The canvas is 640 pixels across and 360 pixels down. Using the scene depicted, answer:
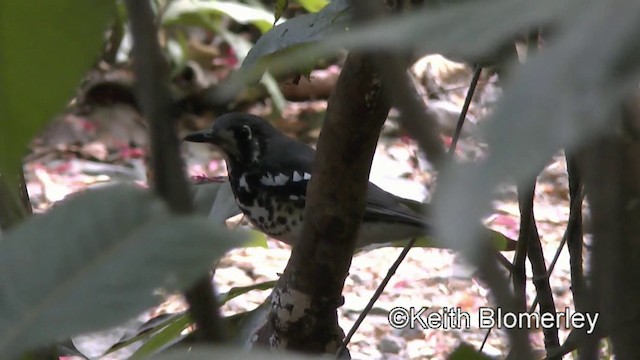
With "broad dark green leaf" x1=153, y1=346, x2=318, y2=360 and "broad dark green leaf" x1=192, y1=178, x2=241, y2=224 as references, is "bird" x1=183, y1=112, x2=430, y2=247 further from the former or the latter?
"broad dark green leaf" x1=153, y1=346, x2=318, y2=360

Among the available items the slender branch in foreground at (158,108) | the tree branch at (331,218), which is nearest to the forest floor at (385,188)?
the tree branch at (331,218)

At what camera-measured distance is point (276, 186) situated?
167 centimetres

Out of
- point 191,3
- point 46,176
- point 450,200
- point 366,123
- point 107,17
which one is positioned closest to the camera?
point 450,200

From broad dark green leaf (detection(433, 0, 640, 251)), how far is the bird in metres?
1.24

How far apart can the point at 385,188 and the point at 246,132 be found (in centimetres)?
44

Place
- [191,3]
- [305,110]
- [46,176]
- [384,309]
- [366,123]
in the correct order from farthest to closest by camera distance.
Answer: [305,110] → [191,3] → [46,176] → [384,309] → [366,123]

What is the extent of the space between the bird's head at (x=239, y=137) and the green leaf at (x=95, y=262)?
1531 millimetres

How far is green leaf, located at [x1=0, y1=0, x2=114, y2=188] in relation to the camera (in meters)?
0.30

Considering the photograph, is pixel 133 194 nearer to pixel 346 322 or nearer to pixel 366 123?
pixel 366 123

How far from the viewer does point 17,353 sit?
0.23 meters

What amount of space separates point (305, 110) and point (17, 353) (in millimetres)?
3272

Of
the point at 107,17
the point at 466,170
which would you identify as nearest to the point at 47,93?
the point at 107,17

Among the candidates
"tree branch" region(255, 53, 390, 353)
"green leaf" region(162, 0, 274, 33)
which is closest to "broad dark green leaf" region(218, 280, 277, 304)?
"tree branch" region(255, 53, 390, 353)

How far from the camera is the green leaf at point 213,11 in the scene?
9.82 ft
